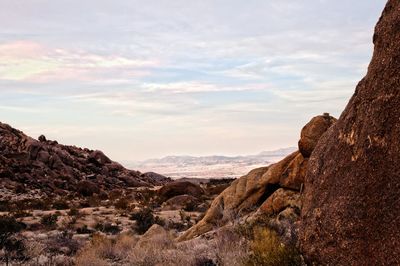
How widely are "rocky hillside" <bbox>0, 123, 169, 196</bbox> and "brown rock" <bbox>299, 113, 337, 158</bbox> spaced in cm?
3458

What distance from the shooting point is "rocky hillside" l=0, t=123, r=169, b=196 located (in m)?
46.3

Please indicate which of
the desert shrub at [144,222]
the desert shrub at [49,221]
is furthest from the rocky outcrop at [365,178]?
the desert shrub at [49,221]

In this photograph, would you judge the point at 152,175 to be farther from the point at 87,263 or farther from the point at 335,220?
the point at 335,220

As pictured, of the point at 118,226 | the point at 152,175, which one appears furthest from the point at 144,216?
the point at 152,175

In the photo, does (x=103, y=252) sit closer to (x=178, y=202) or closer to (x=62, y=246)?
(x=62, y=246)

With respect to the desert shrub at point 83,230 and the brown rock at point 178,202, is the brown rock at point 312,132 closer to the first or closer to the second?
the desert shrub at point 83,230

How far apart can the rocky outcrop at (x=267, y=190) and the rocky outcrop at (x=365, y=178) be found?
287 inches

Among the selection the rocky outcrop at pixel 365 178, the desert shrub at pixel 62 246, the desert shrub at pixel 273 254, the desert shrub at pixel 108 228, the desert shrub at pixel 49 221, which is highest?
the rocky outcrop at pixel 365 178

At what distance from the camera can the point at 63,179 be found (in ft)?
168

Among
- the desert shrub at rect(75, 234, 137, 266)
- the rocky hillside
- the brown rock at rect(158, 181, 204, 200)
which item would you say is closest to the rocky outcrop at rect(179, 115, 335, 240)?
the desert shrub at rect(75, 234, 137, 266)

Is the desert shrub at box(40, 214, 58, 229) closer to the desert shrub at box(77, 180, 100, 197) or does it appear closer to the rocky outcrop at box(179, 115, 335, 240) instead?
the rocky outcrop at box(179, 115, 335, 240)

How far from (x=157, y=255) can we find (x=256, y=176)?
6.41m

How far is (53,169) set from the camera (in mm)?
54062

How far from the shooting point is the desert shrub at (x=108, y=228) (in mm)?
20703
